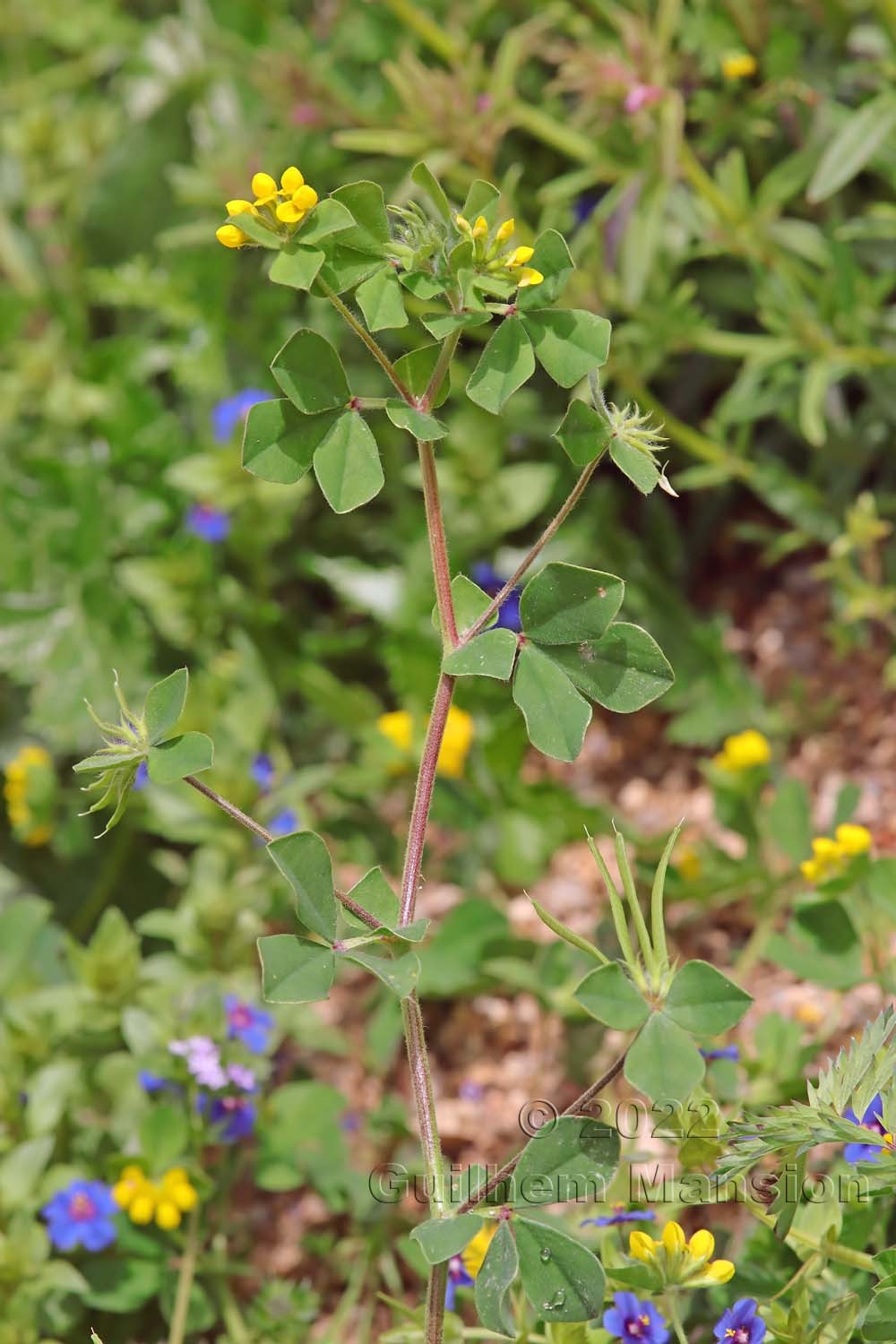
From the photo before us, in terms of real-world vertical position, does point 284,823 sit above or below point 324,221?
below

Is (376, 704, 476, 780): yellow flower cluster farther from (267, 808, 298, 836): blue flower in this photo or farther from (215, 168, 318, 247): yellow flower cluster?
(215, 168, 318, 247): yellow flower cluster

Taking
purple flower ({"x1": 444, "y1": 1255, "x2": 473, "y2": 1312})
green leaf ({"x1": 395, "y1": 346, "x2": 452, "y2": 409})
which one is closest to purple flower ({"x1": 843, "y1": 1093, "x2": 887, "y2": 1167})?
purple flower ({"x1": 444, "y1": 1255, "x2": 473, "y2": 1312})

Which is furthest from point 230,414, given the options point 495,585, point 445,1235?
point 445,1235

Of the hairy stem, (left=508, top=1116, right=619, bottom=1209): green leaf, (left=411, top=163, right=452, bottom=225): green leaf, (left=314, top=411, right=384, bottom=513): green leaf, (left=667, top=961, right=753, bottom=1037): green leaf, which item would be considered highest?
(left=411, top=163, right=452, bottom=225): green leaf

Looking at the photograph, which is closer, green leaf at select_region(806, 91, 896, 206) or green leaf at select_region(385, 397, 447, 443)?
green leaf at select_region(385, 397, 447, 443)

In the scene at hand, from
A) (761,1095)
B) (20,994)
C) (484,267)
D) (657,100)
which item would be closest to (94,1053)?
(20,994)

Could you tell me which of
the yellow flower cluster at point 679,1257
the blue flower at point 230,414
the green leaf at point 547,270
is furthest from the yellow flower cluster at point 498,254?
the blue flower at point 230,414

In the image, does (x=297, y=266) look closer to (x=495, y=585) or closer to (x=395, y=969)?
(x=395, y=969)
